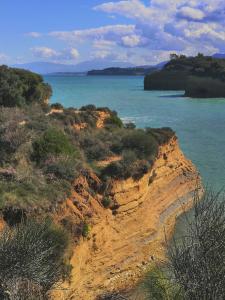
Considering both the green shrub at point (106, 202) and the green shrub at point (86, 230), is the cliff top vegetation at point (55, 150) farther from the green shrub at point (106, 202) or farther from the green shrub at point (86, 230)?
the green shrub at point (86, 230)

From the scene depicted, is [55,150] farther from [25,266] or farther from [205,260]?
[205,260]

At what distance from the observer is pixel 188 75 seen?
135750 mm

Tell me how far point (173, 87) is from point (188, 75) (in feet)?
23.2

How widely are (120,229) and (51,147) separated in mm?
4519

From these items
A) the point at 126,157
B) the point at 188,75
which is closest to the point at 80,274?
the point at 126,157

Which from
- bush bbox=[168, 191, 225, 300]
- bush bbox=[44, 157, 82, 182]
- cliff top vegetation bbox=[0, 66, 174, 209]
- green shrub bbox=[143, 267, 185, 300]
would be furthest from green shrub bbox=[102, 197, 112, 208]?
bush bbox=[168, 191, 225, 300]

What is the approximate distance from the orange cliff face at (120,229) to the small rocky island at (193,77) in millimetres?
89564

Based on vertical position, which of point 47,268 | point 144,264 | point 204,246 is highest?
point 204,246

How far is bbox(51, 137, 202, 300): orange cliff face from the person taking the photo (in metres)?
18.0

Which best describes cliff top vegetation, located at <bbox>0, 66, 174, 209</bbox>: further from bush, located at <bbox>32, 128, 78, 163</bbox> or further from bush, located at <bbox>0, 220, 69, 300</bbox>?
bush, located at <bbox>0, 220, 69, 300</bbox>

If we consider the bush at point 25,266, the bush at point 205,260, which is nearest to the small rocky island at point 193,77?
the bush at point 25,266

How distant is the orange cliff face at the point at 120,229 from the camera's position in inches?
710

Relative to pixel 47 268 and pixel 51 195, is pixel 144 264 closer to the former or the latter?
pixel 51 195

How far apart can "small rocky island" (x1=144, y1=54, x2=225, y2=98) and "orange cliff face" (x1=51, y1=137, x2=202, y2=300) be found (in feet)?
294
